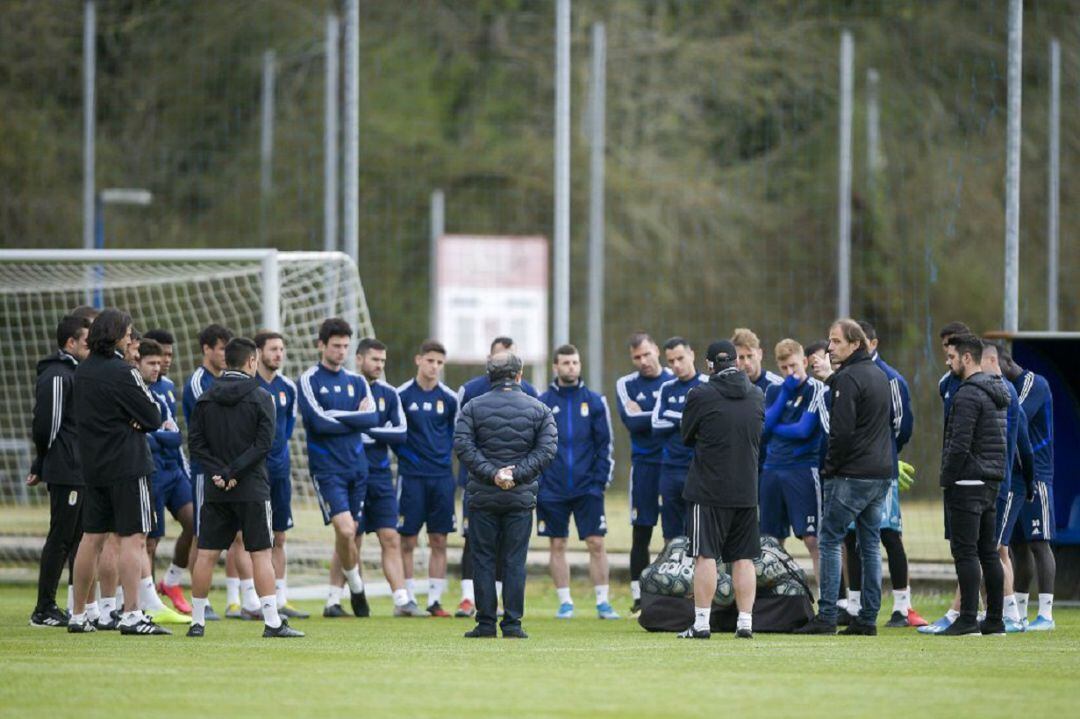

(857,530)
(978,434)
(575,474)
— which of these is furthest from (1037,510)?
(575,474)

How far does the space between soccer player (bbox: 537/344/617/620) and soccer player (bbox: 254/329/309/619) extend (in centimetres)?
→ 210

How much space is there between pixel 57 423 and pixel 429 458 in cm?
328

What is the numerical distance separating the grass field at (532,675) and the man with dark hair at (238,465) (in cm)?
54

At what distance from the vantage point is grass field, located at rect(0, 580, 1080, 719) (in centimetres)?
880

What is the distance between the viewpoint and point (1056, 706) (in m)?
9.02

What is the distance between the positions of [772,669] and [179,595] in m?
6.21

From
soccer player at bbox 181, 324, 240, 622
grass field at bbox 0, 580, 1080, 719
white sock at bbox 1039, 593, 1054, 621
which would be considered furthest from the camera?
soccer player at bbox 181, 324, 240, 622

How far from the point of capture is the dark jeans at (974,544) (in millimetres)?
12664

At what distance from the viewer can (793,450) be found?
563 inches

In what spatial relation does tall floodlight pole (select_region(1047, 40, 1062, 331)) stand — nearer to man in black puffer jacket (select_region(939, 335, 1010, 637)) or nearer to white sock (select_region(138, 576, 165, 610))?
man in black puffer jacket (select_region(939, 335, 1010, 637))

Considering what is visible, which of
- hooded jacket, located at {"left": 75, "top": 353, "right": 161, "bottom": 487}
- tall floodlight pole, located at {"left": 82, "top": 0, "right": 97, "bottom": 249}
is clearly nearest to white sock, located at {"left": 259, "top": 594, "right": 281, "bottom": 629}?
hooded jacket, located at {"left": 75, "top": 353, "right": 161, "bottom": 487}

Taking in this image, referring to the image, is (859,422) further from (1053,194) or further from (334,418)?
(1053,194)

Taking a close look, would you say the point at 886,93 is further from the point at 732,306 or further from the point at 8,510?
the point at 8,510

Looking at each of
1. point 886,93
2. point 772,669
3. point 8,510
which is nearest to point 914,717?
point 772,669
